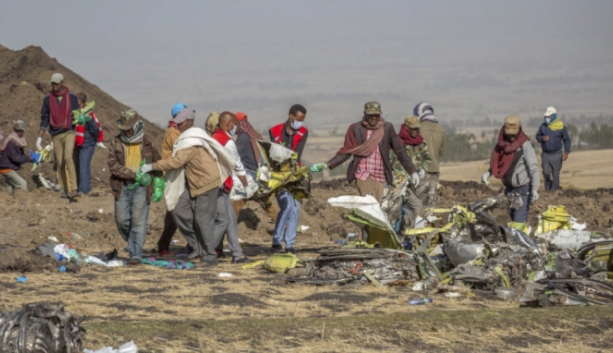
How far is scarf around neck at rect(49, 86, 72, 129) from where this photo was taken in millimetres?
18281

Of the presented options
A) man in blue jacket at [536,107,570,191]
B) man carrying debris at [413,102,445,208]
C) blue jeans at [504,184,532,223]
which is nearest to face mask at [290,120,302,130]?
man carrying debris at [413,102,445,208]

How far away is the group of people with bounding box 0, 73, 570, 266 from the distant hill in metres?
9.05

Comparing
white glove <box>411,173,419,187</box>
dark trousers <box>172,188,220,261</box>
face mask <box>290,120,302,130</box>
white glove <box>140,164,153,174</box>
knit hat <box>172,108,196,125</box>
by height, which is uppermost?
knit hat <box>172,108,196,125</box>

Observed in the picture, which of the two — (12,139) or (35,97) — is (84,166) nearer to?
(12,139)

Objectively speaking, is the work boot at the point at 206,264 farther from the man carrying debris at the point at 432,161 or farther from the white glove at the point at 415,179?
the man carrying debris at the point at 432,161

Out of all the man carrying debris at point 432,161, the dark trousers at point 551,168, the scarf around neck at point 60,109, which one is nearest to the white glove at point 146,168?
the man carrying debris at point 432,161

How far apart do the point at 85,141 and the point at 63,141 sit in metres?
0.41

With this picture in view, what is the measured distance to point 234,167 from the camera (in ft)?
42.0

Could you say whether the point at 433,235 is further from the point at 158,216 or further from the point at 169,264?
the point at 158,216

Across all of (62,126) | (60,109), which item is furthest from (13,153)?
(60,109)

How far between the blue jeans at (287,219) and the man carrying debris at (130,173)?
2.11m

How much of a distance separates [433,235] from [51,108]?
29.6 feet

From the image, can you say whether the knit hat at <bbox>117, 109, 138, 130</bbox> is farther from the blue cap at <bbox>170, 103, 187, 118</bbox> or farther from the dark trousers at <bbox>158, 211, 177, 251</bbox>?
the dark trousers at <bbox>158, 211, 177, 251</bbox>

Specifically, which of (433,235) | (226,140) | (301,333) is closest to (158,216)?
(226,140)
